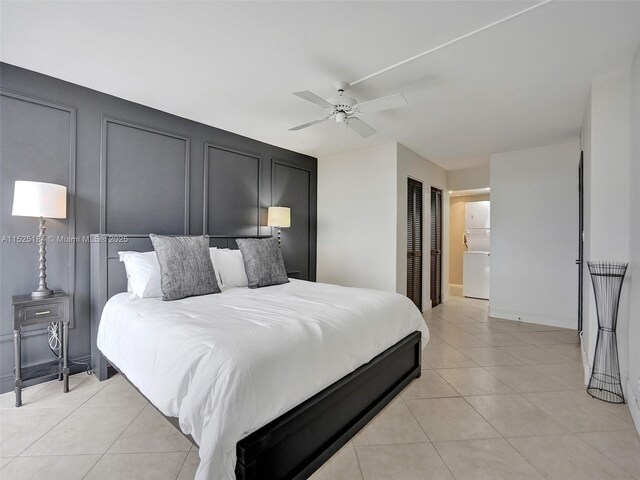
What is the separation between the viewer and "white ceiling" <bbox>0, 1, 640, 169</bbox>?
183 cm

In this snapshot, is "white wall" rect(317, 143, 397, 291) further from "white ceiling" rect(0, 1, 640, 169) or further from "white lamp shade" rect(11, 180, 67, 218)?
"white lamp shade" rect(11, 180, 67, 218)

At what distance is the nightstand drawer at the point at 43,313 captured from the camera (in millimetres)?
2268

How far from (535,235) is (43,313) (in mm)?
5889

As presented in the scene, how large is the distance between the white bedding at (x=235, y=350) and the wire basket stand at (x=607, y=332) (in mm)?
1529

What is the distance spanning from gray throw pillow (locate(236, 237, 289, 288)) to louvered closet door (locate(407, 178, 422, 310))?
233cm

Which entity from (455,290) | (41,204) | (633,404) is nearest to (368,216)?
(633,404)

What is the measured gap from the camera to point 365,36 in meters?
2.03

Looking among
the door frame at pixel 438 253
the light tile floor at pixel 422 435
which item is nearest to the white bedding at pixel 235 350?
the light tile floor at pixel 422 435

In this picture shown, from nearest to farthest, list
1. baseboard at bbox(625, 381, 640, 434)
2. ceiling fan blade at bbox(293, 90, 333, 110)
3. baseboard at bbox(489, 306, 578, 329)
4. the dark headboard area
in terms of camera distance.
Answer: baseboard at bbox(625, 381, 640, 434), ceiling fan blade at bbox(293, 90, 333, 110), the dark headboard area, baseboard at bbox(489, 306, 578, 329)

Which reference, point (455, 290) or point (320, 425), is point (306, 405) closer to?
point (320, 425)

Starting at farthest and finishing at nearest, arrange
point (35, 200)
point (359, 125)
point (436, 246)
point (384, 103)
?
point (436, 246) < point (359, 125) < point (384, 103) < point (35, 200)

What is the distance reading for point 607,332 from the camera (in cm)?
240

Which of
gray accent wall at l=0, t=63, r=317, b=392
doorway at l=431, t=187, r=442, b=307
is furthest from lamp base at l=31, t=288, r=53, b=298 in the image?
doorway at l=431, t=187, r=442, b=307

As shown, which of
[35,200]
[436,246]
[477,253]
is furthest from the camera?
[477,253]
